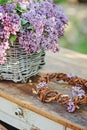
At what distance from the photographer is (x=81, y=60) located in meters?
2.09

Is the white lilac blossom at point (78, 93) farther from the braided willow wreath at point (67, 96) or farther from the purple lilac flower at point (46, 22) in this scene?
the purple lilac flower at point (46, 22)

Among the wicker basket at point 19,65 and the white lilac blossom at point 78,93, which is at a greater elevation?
the wicker basket at point 19,65

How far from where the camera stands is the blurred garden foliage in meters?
4.13

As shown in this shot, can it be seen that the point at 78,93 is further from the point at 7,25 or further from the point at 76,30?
the point at 76,30

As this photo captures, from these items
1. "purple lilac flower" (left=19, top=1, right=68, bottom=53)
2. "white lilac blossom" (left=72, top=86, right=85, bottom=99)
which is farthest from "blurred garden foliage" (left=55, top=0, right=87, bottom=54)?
"white lilac blossom" (left=72, top=86, right=85, bottom=99)

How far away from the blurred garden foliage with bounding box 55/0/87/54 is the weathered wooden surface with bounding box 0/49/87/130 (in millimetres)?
1898

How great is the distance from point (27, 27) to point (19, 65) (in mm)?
176

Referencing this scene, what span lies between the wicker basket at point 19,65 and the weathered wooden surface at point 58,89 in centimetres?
4

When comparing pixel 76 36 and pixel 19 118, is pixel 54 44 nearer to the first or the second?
pixel 19 118

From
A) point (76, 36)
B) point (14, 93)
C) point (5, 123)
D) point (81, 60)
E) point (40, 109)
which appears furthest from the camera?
point (76, 36)

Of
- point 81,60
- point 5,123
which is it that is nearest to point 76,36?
point 81,60

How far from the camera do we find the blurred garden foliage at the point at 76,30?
4133mm

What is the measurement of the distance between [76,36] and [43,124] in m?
2.98

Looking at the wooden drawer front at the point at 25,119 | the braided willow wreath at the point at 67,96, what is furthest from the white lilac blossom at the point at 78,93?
the wooden drawer front at the point at 25,119
